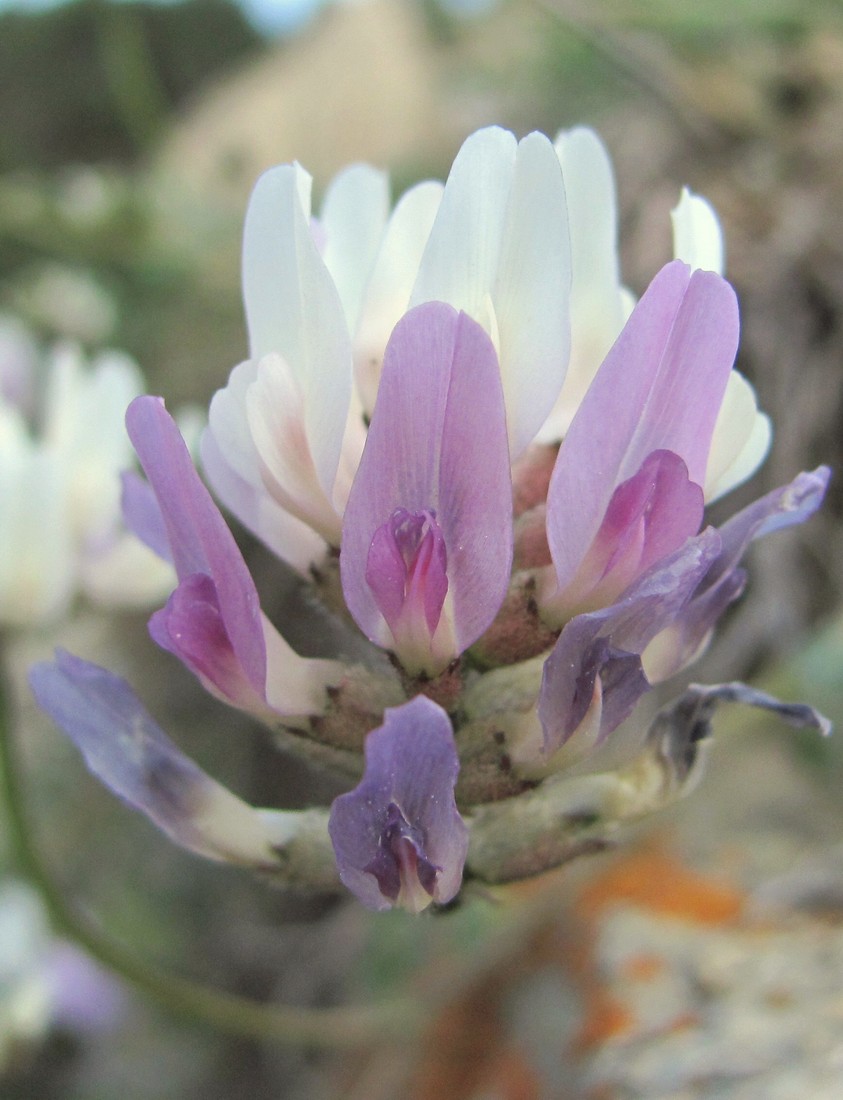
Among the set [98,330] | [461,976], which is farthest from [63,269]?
[461,976]

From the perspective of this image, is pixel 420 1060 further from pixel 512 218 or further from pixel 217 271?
pixel 217 271

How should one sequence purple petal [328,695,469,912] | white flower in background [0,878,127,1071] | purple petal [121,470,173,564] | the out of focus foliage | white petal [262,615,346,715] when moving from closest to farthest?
purple petal [328,695,469,912] < white petal [262,615,346,715] < purple petal [121,470,173,564] < white flower in background [0,878,127,1071] < the out of focus foliage

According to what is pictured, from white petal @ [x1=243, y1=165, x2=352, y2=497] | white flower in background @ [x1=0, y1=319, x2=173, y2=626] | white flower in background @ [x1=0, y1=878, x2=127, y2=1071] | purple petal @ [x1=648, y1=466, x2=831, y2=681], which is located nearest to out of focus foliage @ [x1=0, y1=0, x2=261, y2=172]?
white flower in background @ [x1=0, y1=878, x2=127, y2=1071]

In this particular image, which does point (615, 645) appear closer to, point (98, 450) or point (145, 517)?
point (145, 517)

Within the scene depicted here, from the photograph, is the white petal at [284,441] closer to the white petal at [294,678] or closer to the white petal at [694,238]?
the white petal at [294,678]

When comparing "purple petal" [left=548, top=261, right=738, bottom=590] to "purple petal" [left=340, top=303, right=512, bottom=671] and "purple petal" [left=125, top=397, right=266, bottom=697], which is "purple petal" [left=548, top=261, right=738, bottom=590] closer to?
"purple petal" [left=340, top=303, right=512, bottom=671]

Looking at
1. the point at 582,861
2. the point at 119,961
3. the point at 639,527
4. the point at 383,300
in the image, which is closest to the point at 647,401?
the point at 639,527
